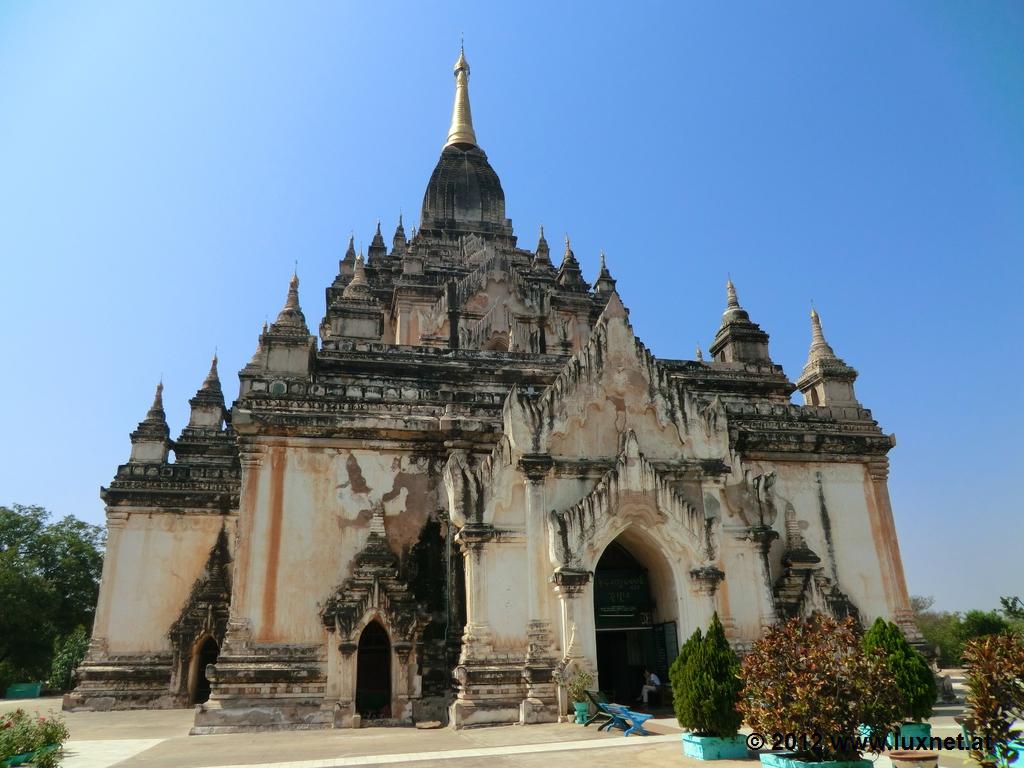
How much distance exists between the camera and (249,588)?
57.4ft

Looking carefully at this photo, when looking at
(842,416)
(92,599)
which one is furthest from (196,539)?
(92,599)

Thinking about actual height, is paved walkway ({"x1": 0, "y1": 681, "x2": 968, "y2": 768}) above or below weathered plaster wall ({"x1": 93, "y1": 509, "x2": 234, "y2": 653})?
below

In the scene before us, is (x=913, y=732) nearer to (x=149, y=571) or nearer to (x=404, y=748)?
(x=404, y=748)

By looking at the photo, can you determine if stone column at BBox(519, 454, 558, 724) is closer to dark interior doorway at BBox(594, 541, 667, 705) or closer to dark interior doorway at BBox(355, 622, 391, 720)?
dark interior doorway at BBox(594, 541, 667, 705)

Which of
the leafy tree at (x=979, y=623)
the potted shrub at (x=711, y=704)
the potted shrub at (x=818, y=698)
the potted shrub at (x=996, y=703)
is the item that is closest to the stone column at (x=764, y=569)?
the potted shrub at (x=711, y=704)

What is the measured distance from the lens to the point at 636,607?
730 inches

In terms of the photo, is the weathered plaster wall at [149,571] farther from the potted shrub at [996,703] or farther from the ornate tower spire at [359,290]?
the potted shrub at [996,703]

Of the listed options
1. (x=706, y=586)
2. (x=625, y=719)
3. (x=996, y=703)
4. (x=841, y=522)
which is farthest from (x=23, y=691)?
(x=996, y=703)

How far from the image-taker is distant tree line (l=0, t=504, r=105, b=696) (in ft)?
135

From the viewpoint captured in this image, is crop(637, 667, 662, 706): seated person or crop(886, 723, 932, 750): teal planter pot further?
crop(637, 667, 662, 706): seated person

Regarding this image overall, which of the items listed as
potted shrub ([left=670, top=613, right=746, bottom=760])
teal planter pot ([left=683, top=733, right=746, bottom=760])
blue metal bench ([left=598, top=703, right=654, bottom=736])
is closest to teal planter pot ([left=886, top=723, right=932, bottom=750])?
teal planter pot ([left=683, top=733, right=746, bottom=760])

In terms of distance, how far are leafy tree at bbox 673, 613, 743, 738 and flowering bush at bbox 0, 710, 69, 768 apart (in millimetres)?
9497

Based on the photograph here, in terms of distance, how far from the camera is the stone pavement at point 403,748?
11.7 meters

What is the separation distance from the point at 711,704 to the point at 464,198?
34874 millimetres
